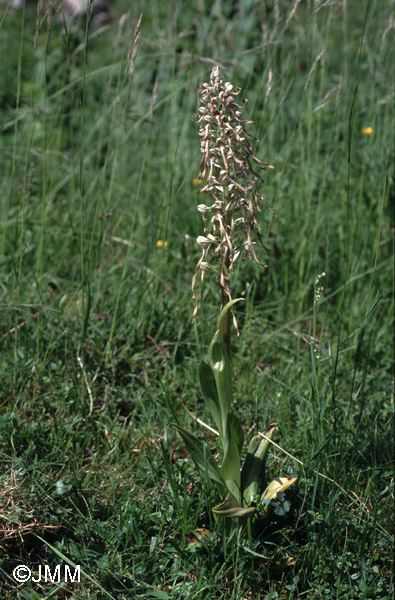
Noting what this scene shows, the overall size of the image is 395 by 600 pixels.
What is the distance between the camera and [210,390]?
166cm

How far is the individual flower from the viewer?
1471 millimetres

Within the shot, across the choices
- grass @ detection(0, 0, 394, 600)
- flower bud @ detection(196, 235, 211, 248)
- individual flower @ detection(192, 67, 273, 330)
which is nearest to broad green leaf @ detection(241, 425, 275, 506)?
grass @ detection(0, 0, 394, 600)

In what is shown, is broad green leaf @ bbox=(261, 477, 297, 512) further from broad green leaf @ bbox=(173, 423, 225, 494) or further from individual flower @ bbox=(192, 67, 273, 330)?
individual flower @ bbox=(192, 67, 273, 330)

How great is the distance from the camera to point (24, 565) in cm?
167

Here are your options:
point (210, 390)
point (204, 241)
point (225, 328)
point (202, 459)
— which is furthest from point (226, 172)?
point (202, 459)

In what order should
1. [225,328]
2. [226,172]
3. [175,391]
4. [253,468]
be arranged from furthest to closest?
1. [175,391]
2. [253,468]
3. [225,328]
4. [226,172]

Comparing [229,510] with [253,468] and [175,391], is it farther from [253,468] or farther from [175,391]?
[175,391]

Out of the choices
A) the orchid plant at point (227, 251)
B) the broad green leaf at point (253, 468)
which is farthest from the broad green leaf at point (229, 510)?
the broad green leaf at point (253, 468)

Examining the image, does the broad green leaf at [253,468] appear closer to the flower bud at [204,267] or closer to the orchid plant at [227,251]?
the orchid plant at [227,251]

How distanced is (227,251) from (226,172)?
0.63 ft

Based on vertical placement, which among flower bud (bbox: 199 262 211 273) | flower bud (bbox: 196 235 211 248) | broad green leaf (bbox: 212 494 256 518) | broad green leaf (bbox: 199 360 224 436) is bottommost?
broad green leaf (bbox: 212 494 256 518)

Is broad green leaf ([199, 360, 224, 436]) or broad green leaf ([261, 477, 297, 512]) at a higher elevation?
broad green leaf ([199, 360, 224, 436])

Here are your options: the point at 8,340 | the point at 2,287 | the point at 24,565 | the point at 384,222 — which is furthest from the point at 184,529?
the point at 384,222

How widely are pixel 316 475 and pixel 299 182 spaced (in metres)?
1.81
